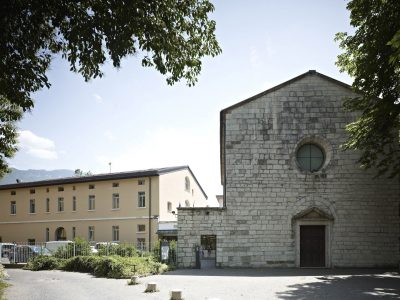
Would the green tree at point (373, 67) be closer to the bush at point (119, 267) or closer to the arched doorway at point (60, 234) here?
the bush at point (119, 267)

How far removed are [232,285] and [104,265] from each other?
6624 mm

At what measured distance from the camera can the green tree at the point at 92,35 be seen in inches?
295

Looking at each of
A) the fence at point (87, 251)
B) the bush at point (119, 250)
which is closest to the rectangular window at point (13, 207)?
the fence at point (87, 251)

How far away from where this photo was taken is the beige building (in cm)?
3131

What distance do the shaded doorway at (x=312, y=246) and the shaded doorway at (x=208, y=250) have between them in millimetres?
4117

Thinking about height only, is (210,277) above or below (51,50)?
below

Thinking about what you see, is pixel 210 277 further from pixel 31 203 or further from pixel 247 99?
pixel 31 203

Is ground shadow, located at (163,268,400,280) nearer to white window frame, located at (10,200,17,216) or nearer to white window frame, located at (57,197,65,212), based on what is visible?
white window frame, located at (57,197,65,212)

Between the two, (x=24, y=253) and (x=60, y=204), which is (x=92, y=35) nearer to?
(x=24, y=253)

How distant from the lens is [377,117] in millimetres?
13453

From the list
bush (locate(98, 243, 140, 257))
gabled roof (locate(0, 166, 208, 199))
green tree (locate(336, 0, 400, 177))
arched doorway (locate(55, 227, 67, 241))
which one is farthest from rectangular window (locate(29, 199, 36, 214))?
green tree (locate(336, 0, 400, 177))

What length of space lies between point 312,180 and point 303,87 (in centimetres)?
458

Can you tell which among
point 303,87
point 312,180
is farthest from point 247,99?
point 312,180

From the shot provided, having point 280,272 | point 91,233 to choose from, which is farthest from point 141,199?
point 280,272
